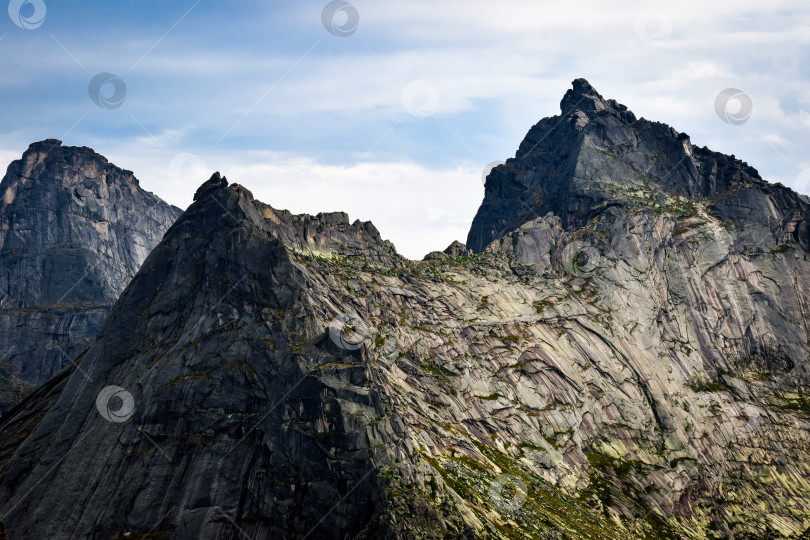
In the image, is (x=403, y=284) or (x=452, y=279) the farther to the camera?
(x=452, y=279)

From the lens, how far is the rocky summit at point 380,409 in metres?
101

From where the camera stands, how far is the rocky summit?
331 ft

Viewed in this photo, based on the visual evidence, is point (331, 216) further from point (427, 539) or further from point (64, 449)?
point (427, 539)

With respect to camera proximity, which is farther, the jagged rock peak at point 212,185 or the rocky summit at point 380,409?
the jagged rock peak at point 212,185

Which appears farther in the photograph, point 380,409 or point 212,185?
point 212,185

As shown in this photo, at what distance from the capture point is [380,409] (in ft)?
357

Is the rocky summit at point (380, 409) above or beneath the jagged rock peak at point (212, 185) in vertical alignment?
beneath

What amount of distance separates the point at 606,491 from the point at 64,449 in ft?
334

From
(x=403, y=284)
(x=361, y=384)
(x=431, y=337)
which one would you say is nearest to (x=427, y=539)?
(x=361, y=384)

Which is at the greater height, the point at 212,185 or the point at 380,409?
the point at 212,185

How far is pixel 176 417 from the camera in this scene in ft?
353

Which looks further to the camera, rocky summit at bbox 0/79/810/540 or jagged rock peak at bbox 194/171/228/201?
jagged rock peak at bbox 194/171/228/201

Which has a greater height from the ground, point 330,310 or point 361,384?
point 330,310

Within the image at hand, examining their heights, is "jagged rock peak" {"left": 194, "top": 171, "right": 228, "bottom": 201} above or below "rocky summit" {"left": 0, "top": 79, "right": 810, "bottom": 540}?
above
